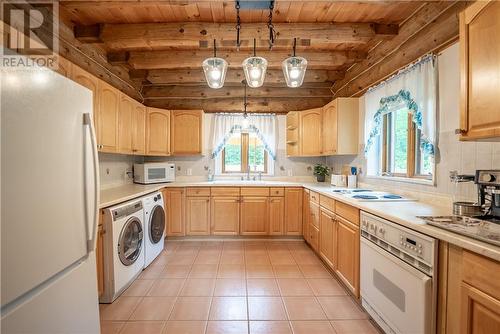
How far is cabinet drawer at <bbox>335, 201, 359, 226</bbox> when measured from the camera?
2.14m

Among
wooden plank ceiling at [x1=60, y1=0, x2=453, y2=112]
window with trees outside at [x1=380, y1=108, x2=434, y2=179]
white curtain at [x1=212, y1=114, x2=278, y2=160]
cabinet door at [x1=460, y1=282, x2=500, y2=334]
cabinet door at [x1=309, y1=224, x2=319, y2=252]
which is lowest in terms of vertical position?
cabinet door at [x1=309, y1=224, x2=319, y2=252]

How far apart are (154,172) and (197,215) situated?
95cm

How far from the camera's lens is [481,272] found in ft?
3.51

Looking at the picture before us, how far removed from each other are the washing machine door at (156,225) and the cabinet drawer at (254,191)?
4.03 ft

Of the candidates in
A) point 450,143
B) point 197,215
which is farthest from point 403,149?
point 197,215

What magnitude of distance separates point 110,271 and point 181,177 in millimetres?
2375

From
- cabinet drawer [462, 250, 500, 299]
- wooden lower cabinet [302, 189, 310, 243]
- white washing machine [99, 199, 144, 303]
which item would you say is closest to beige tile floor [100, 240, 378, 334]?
white washing machine [99, 199, 144, 303]

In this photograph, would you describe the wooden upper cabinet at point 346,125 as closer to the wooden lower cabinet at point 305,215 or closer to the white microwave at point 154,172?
the wooden lower cabinet at point 305,215

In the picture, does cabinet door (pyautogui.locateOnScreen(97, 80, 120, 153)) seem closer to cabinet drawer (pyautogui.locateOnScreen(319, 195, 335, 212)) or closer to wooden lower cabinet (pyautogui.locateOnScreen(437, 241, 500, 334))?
cabinet drawer (pyautogui.locateOnScreen(319, 195, 335, 212))

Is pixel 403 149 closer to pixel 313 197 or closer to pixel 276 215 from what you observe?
pixel 313 197

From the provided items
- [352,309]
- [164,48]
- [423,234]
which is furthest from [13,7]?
[352,309]

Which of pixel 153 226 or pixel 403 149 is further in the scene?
pixel 153 226

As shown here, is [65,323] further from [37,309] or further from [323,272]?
[323,272]

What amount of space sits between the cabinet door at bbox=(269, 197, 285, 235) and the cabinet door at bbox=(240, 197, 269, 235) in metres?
0.06
